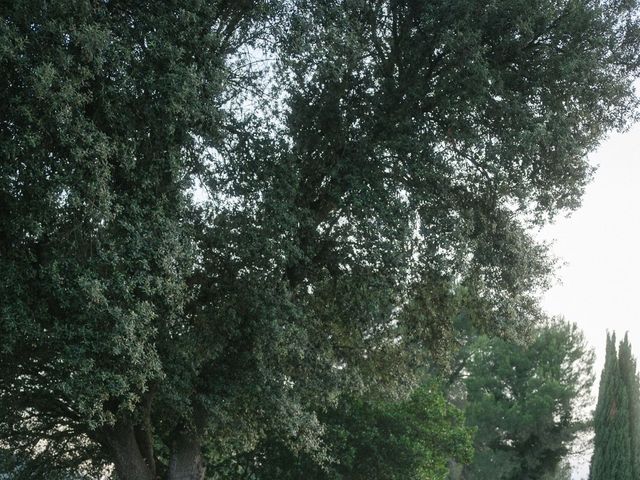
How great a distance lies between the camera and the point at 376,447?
23.7m

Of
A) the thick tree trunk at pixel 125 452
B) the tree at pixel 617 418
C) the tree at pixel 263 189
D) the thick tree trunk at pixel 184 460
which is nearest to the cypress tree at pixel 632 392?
the tree at pixel 617 418

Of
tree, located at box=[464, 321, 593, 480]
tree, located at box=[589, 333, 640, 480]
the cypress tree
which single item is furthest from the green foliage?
tree, located at box=[464, 321, 593, 480]

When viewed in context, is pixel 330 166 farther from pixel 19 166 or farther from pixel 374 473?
pixel 374 473

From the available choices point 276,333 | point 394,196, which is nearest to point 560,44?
point 394,196

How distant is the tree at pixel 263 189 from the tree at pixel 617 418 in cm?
2093

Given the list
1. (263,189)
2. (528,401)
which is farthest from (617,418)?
(263,189)

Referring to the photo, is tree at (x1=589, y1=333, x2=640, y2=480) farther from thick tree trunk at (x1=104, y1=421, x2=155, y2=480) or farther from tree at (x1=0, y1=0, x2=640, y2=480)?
thick tree trunk at (x1=104, y1=421, x2=155, y2=480)

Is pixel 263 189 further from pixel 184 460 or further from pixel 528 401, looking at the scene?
pixel 528 401

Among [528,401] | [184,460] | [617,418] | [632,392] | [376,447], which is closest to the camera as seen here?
[184,460]

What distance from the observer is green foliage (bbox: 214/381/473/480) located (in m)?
23.3

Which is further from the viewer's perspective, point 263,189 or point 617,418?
point 617,418

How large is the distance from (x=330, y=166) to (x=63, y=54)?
5.18 metres

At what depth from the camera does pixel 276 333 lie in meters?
12.1

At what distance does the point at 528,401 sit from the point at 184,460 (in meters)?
26.5
